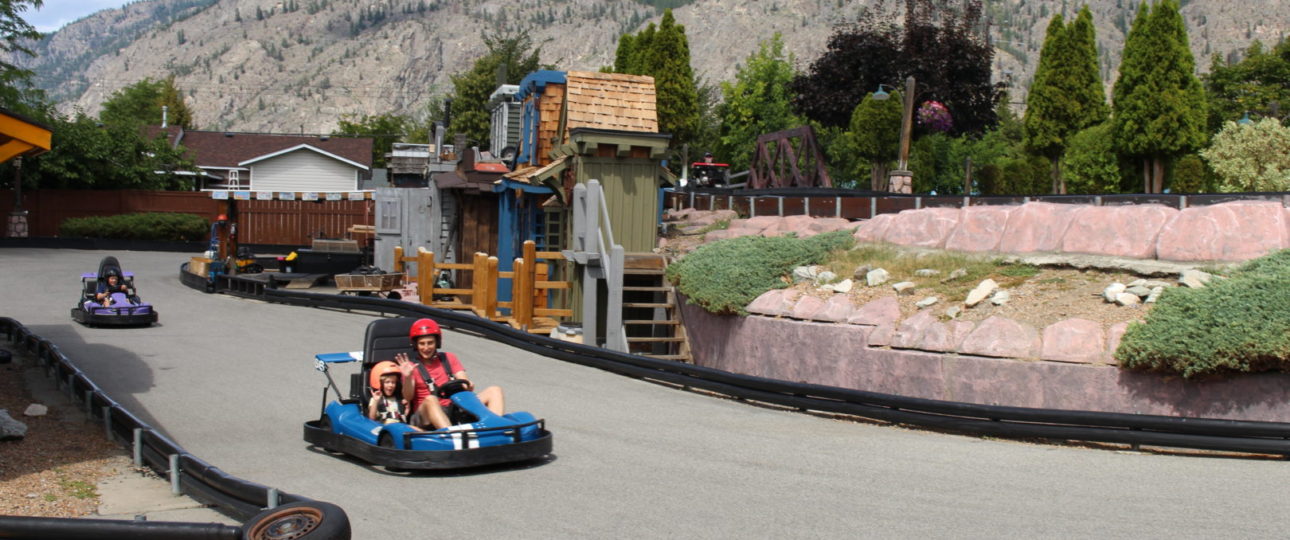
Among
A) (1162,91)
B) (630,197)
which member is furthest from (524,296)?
(1162,91)

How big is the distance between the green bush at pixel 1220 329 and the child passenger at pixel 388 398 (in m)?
7.87

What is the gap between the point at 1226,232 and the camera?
14.2 m

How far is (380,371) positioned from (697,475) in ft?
10.3

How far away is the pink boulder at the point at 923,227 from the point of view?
701 inches

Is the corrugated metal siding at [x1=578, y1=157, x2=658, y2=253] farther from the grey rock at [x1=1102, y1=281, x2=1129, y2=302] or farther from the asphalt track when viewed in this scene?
the grey rock at [x1=1102, y1=281, x2=1129, y2=302]

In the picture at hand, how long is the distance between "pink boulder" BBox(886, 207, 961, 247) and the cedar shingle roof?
6855 millimetres

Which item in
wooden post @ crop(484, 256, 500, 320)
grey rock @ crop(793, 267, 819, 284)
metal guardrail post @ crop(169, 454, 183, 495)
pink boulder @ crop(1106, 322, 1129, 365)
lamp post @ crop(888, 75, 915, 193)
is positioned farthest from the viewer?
lamp post @ crop(888, 75, 915, 193)

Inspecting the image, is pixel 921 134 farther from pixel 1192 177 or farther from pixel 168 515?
pixel 168 515

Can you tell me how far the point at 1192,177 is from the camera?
32.2 meters

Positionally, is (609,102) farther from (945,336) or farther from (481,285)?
(945,336)

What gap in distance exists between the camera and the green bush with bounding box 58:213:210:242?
45375 mm

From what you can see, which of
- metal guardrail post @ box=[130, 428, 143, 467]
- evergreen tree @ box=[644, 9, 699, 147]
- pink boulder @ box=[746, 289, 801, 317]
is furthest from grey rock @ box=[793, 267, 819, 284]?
evergreen tree @ box=[644, 9, 699, 147]

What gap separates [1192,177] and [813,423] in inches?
932

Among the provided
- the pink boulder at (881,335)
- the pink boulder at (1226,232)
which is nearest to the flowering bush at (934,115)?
the pink boulder at (1226,232)
